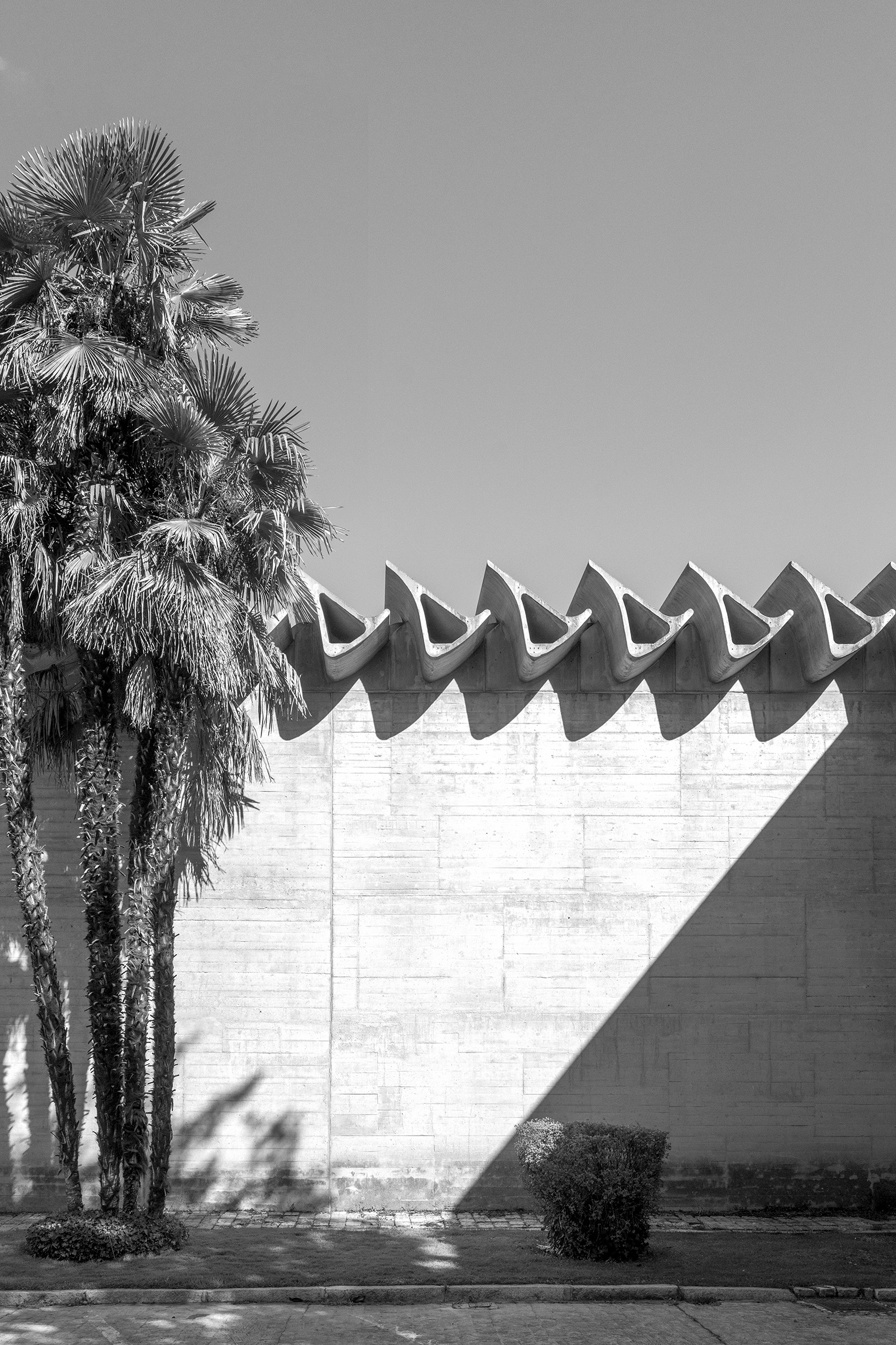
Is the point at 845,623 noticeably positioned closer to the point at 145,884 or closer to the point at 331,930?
the point at 331,930

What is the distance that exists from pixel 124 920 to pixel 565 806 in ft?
18.6

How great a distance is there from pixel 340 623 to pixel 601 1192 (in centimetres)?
692

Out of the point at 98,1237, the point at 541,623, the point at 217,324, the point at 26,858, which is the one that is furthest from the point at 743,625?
the point at 98,1237

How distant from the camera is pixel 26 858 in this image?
11164 mm

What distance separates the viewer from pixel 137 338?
11.5 metres

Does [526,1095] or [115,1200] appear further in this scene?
[526,1095]

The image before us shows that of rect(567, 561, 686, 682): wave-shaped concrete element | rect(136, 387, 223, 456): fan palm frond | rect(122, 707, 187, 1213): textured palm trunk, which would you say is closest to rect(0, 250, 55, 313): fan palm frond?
rect(136, 387, 223, 456): fan palm frond

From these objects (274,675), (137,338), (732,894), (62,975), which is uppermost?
(137,338)

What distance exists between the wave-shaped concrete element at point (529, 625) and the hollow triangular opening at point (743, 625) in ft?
5.68

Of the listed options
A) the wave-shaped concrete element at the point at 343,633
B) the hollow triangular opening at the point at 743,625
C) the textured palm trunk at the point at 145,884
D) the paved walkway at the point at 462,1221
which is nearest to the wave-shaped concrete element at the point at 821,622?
the hollow triangular opening at the point at 743,625

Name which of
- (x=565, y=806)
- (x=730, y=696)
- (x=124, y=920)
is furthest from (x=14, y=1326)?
(x=730, y=696)

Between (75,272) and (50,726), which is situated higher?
(75,272)

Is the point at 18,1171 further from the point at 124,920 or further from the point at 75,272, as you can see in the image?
the point at 75,272

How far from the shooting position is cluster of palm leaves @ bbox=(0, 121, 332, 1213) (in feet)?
35.8
